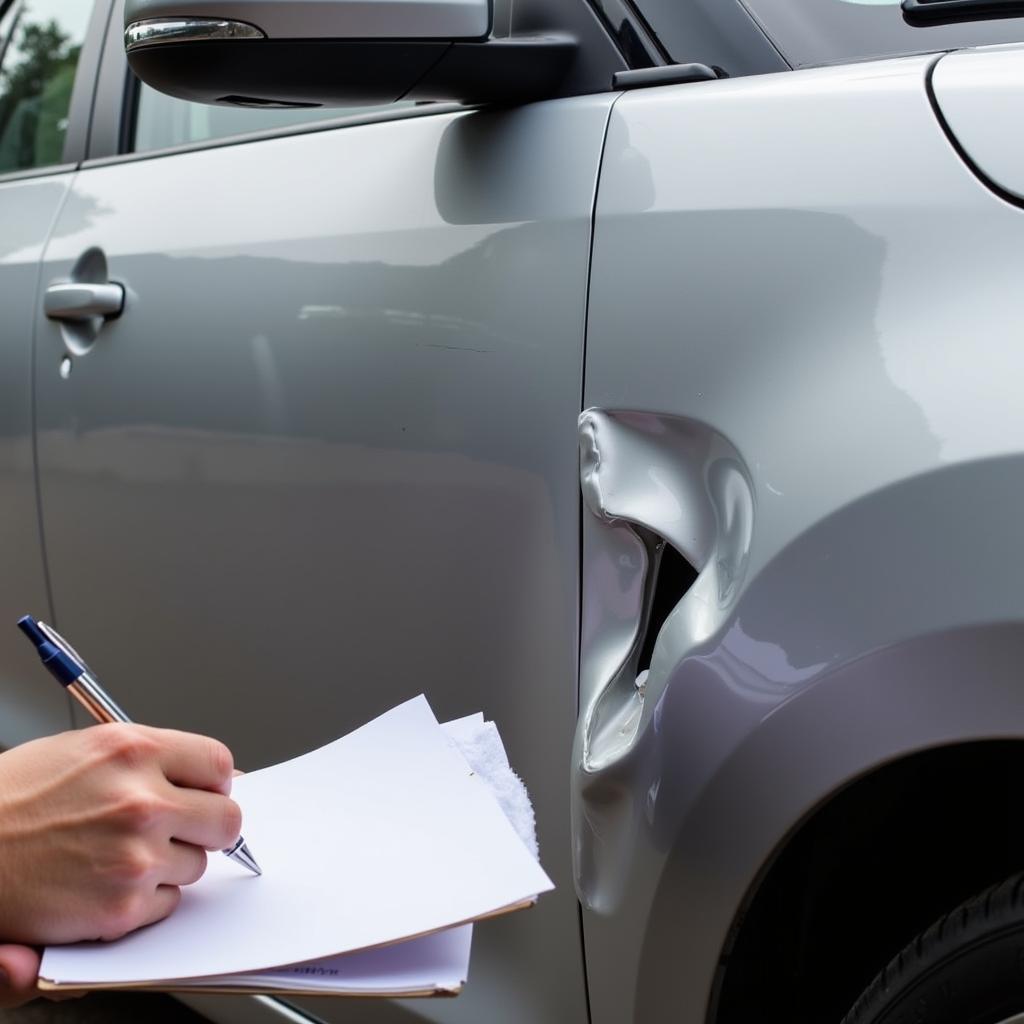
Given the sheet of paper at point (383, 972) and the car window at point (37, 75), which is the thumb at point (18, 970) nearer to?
the sheet of paper at point (383, 972)

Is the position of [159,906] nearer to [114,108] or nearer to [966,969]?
[966,969]

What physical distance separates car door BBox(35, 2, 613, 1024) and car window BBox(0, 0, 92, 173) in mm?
617

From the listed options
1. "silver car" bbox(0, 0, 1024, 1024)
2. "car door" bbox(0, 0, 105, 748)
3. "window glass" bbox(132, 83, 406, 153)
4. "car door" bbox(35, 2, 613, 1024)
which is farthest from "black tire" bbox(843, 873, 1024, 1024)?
"car door" bbox(0, 0, 105, 748)

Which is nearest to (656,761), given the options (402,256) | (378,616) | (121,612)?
(378,616)

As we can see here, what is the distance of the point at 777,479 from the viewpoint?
38.3 inches

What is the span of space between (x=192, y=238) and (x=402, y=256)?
414mm

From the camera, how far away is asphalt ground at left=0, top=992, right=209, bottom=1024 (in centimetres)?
208

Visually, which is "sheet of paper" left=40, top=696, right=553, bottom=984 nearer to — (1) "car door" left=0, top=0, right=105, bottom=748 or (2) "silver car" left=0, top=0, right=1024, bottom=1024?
(2) "silver car" left=0, top=0, right=1024, bottom=1024

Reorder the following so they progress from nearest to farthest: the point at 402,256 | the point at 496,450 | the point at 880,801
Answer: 1. the point at 880,801
2. the point at 496,450
3. the point at 402,256

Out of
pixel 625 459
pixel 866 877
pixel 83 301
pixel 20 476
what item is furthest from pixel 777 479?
pixel 20 476

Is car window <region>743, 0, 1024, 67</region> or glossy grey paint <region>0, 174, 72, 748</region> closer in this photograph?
car window <region>743, 0, 1024, 67</region>

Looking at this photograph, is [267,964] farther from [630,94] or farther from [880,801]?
[630,94]

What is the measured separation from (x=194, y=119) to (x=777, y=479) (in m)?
1.35

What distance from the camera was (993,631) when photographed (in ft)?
2.81
